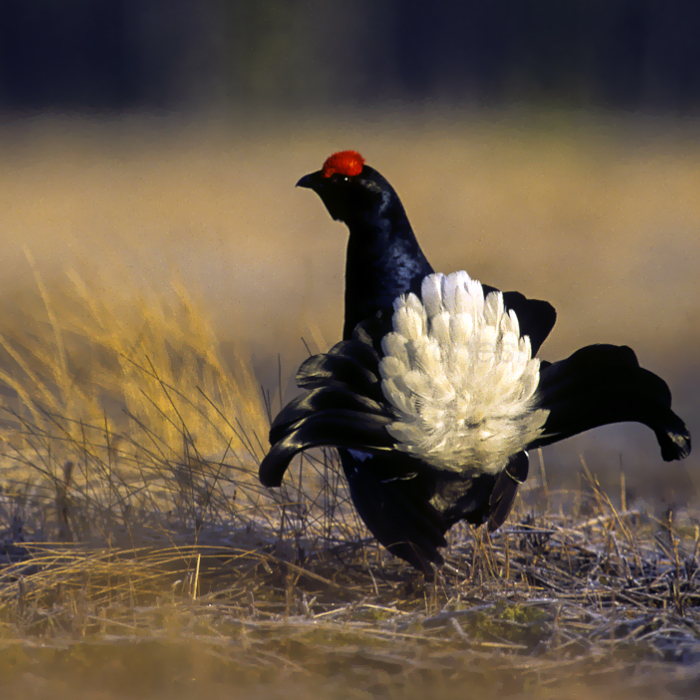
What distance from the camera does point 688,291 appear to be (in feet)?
18.5

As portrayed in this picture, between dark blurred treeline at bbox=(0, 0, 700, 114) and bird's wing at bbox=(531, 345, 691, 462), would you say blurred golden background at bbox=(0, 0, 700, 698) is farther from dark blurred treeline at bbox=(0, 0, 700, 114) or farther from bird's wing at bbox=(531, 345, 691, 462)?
bird's wing at bbox=(531, 345, 691, 462)

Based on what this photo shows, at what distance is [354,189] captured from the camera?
6.52 feet

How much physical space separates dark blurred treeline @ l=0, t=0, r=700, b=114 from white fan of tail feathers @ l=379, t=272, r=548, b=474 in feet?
34.3

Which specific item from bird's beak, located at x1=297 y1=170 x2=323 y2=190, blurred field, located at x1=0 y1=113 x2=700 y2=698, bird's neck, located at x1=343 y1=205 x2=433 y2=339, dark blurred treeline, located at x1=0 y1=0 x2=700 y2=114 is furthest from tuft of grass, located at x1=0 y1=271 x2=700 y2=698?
dark blurred treeline, located at x1=0 y1=0 x2=700 y2=114

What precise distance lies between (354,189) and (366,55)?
1073 cm

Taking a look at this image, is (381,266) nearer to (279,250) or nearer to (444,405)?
(444,405)

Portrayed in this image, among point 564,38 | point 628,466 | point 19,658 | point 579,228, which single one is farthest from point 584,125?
point 19,658

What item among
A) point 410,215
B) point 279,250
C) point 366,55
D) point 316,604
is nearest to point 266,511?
point 316,604

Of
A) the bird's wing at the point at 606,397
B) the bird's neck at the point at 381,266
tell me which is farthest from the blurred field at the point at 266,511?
the bird's neck at the point at 381,266

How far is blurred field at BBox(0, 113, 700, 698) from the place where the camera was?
1.58m

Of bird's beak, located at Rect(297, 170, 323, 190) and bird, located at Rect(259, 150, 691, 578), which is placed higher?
bird's beak, located at Rect(297, 170, 323, 190)

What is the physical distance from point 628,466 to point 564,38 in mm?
9762

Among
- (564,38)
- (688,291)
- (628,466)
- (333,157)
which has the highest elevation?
(564,38)

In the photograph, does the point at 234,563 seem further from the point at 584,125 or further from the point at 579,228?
the point at 584,125
